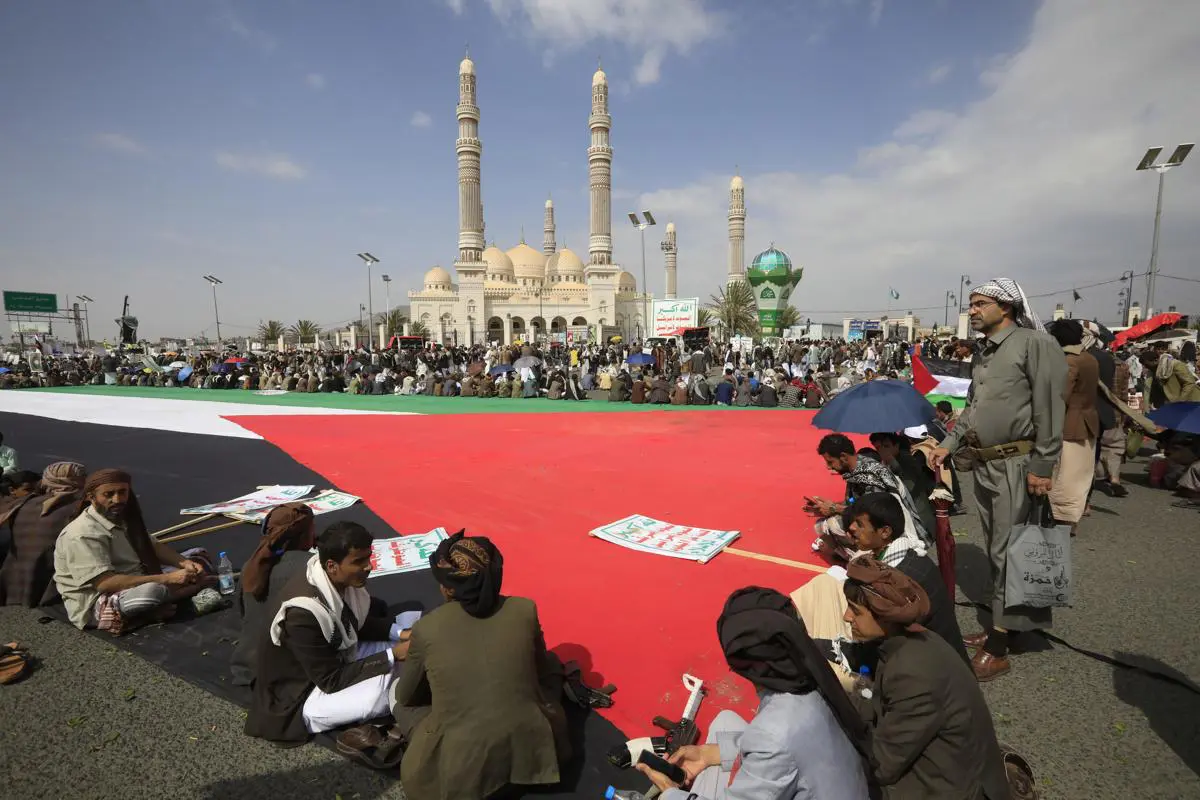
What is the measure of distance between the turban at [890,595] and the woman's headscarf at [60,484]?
479cm

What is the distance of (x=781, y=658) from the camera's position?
169 centimetres

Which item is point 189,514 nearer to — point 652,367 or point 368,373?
point 652,367

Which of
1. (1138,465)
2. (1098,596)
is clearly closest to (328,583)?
(1098,596)

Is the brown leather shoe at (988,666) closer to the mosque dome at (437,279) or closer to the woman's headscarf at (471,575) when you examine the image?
the woman's headscarf at (471,575)

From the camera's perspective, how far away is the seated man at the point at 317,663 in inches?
97.5

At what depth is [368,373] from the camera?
21.6m

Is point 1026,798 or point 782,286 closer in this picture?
point 1026,798

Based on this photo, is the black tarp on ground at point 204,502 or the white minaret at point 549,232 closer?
the black tarp on ground at point 204,502

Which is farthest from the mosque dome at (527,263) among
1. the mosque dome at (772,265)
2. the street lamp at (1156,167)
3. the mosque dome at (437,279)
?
the street lamp at (1156,167)

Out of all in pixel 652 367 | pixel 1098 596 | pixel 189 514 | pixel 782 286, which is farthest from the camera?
pixel 782 286

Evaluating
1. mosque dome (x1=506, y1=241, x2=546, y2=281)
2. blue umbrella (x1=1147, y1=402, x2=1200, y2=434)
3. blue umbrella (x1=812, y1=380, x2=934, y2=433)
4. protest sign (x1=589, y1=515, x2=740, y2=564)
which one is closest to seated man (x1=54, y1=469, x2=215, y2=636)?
protest sign (x1=589, y1=515, x2=740, y2=564)

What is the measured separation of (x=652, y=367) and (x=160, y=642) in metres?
17.0

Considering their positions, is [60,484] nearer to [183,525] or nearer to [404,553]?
[183,525]

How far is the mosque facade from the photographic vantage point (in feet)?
179
